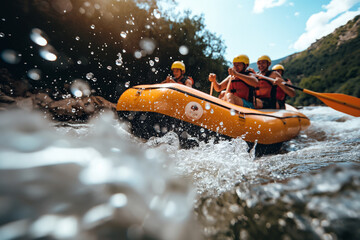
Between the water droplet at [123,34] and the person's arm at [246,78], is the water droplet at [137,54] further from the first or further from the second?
the person's arm at [246,78]

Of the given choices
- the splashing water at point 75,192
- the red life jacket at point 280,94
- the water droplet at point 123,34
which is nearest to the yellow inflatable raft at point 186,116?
the splashing water at point 75,192

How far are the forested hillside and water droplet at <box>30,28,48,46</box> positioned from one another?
41.7m

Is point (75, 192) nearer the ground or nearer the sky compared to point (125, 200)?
nearer the sky

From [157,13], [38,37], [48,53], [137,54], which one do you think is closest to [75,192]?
[48,53]

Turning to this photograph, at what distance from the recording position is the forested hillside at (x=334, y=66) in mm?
38562

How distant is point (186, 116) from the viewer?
2566 millimetres

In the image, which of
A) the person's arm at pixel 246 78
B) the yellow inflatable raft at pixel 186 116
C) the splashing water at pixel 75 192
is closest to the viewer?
the splashing water at pixel 75 192

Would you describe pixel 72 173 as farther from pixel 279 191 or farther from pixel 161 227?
pixel 279 191

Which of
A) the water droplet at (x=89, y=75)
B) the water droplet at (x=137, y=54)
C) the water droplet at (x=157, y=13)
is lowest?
the water droplet at (x=89, y=75)

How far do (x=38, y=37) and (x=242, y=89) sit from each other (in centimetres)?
889

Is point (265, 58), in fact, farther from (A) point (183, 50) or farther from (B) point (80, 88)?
(A) point (183, 50)

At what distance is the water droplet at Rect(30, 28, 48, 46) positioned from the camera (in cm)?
721

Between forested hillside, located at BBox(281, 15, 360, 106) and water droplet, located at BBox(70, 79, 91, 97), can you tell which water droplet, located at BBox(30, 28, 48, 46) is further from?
forested hillside, located at BBox(281, 15, 360, 106)

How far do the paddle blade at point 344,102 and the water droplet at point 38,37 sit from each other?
9930mm
